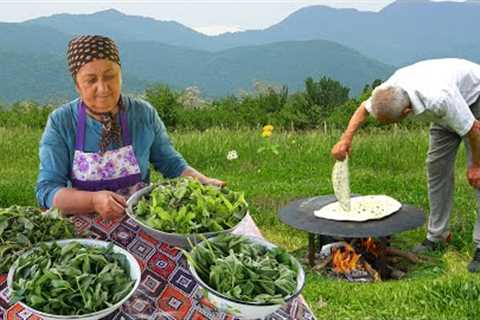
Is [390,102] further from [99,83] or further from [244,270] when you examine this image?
[244,270]

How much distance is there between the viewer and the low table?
4430 millimetres

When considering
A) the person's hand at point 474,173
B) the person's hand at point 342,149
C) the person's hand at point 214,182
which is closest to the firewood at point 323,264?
the person's hand at point 342,149

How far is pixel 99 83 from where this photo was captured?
2730mm

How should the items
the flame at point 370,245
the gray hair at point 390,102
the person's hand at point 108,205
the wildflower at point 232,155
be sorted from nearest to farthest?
the person's hand at point 108,205, the gray hair at point 390,102, the flame at point 370,245, the wildflower at point 232,155

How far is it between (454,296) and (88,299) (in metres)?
2.76

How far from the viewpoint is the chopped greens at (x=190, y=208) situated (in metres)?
2.18

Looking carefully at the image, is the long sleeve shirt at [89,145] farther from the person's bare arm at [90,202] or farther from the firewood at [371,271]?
the firewood at [371,271]

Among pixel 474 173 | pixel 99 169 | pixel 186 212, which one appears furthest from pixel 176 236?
pixel 474 173

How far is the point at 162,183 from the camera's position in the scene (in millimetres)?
2605

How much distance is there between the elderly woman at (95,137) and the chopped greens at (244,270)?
671mm

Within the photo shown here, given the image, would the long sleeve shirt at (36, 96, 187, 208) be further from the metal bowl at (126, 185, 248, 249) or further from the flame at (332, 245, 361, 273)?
the flame at (332, 245, 361, 273)

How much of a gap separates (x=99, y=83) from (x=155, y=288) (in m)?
1.05

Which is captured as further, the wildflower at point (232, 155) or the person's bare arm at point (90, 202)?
the wildflower at point (232, 155)

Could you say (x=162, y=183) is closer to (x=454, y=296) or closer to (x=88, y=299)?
(x=88, y=299)
